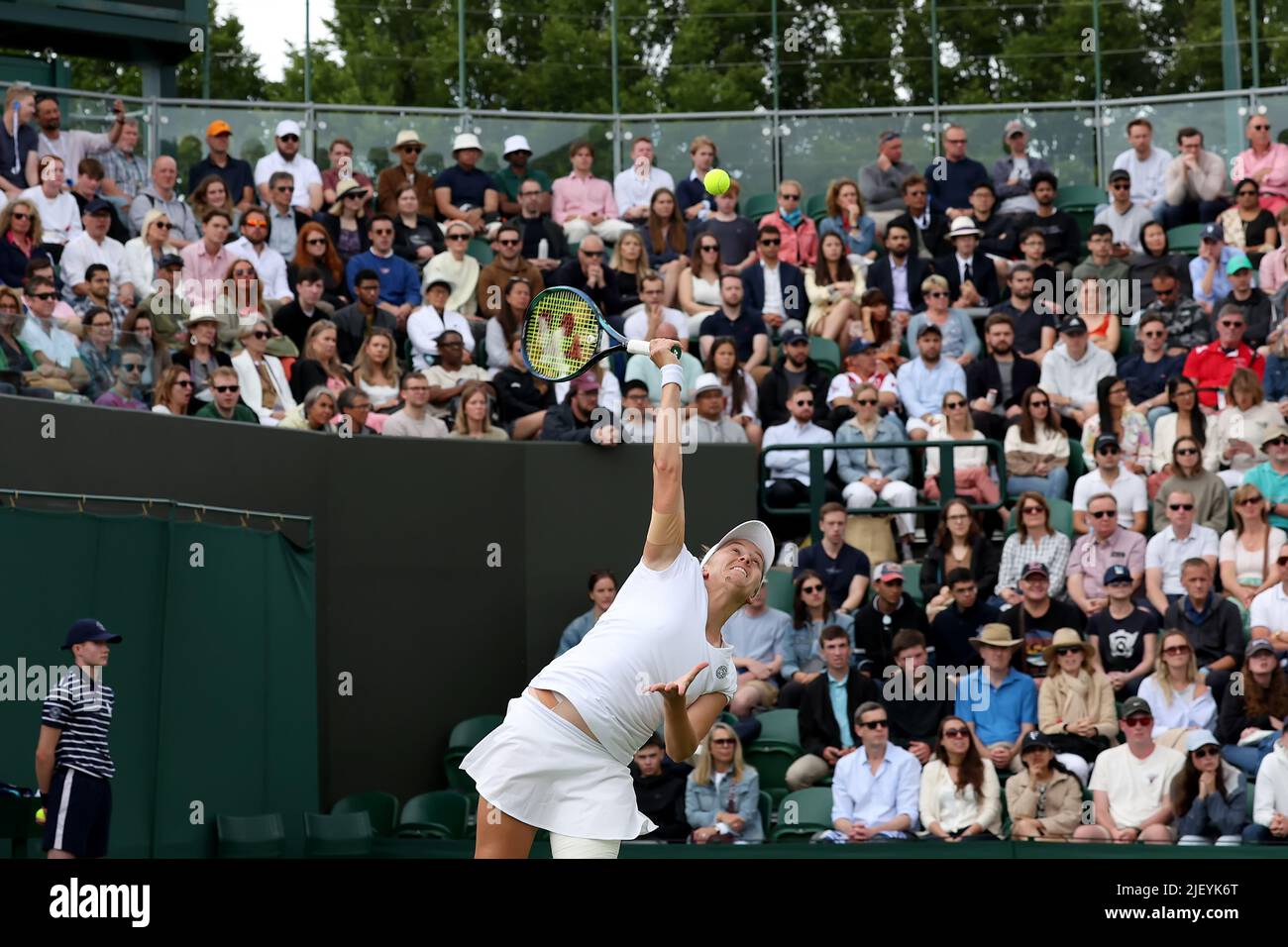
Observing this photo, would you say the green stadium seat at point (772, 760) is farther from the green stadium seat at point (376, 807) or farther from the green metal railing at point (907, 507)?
the green stadium seat at point (376, 807)

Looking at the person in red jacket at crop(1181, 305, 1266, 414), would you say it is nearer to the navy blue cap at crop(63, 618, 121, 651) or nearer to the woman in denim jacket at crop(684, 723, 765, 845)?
the woman in denim jacket at crop(684, 723, 765, 845)

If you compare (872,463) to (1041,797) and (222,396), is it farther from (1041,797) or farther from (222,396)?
(222,396)

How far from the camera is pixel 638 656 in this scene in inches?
232

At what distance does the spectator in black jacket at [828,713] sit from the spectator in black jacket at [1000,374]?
9.31ft

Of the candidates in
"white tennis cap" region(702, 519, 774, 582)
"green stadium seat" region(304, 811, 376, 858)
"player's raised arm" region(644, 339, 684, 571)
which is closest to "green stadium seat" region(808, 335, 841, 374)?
"green stadium seat" region(304, 811, 376, 858)

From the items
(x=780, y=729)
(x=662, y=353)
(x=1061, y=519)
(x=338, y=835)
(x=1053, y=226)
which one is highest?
(x=1053, y=226)

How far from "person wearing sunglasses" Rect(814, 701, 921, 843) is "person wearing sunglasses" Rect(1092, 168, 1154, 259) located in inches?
239

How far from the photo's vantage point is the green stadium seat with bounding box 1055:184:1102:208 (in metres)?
16.8

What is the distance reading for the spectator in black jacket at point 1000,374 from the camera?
14.0m

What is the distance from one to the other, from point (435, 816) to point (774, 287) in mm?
5087

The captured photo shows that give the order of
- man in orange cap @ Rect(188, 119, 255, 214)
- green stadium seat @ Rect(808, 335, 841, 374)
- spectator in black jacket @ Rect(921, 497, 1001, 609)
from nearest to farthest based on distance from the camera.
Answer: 1. spectator in black jacket @ Rect(921, 497, 1001, 609)
2. green stadium seat @ Rect(808, 335, 841, 374)
3. man in orange cap @ Rect(188, 119, 255, 214)

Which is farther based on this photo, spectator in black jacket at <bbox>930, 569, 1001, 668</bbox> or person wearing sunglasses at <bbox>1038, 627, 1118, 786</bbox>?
spectator in black jacket at <bbox>930, 569, 1001, 668</bbox>

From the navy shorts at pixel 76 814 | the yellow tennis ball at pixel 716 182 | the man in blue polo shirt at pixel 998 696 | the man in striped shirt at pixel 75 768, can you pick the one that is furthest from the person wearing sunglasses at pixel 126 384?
the man in blue polo shirt at pixel 998 696

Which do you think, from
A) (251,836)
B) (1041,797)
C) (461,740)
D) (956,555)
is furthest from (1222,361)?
(251,836)
